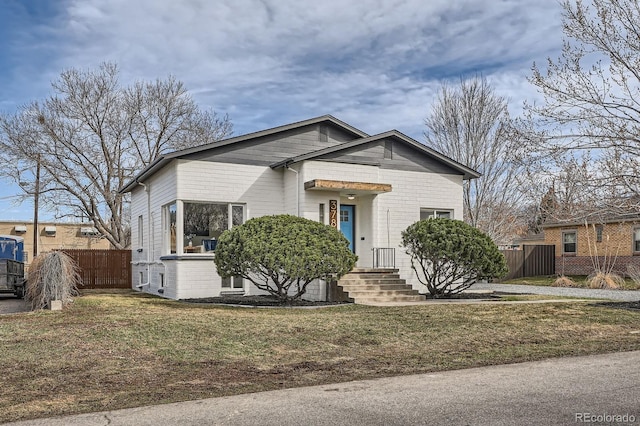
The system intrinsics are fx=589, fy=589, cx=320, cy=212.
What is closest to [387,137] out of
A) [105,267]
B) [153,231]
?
[153,231]

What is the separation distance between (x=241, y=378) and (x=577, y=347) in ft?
17.5

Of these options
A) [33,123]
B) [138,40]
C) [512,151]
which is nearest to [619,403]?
[512,151]

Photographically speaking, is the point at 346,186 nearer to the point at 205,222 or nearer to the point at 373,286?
the point at 373,286

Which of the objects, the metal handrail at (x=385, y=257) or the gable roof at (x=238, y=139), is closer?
the gable roof at (x=238, y=139)

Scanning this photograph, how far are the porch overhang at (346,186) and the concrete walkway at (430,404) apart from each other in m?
9.95

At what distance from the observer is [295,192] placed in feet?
57.6

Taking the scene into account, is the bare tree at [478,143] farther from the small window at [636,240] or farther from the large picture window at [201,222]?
the large picture window at [201,222]

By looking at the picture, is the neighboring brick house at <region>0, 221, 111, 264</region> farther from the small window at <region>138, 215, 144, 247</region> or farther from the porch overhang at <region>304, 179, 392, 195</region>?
the porch overhang at <region>304, 179, 392, 195</region>

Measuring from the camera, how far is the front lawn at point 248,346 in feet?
21.8

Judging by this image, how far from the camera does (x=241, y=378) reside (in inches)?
279

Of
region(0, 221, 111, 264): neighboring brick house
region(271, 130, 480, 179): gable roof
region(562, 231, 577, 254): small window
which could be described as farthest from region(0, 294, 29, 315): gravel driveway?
region(0, 221, 111, 264): neighboring brick house

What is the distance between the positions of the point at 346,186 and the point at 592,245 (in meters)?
18.3

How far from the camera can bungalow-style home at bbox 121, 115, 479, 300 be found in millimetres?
17156

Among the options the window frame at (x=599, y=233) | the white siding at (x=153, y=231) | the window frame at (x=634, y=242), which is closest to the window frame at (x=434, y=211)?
the white siding at (x=153, y=231)
